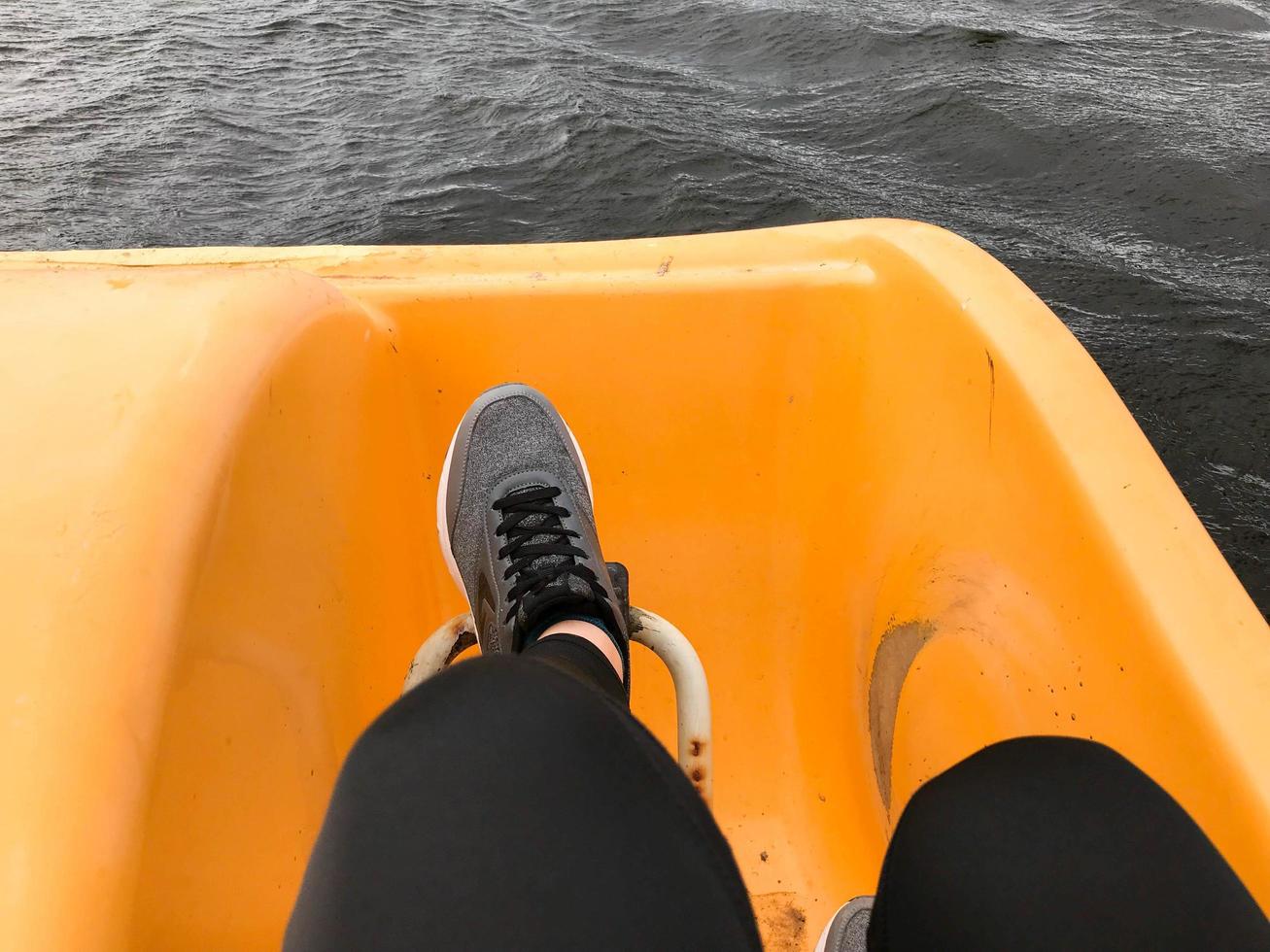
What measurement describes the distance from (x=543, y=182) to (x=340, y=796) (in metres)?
2.50

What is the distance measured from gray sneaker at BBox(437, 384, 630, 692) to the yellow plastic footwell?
0.27 feet

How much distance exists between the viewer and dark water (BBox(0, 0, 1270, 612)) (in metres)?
2.08

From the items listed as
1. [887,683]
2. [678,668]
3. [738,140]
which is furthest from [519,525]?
[738,140]

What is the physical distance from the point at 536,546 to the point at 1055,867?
0.52 meters

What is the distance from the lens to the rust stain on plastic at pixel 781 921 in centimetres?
89

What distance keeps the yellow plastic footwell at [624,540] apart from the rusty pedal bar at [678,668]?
2.8 inches

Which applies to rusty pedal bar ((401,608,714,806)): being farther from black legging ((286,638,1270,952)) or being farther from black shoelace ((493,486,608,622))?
black legging ((286,638,1270,952))

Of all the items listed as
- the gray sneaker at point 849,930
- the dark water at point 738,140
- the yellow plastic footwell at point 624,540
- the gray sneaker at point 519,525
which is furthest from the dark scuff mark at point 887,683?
the dark water at point 738,140

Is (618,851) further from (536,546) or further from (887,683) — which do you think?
(887,683)

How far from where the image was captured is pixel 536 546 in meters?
0.82

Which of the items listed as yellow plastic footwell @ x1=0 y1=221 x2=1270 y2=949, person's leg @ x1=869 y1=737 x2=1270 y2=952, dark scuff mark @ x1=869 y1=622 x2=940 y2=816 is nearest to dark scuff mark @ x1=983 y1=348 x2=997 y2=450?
yellow plastic footwell @ x1=0 y1=221 x2=1270 y2=949

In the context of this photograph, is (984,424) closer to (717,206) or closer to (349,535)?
(349,535)

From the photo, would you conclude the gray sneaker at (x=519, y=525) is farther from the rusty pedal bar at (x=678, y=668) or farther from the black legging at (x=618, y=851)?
the black legging at (x=618, y=851)

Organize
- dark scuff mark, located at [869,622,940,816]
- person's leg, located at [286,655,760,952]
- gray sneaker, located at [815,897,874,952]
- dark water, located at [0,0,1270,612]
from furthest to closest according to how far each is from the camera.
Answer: dark water, located at [0,0,1270,612] < dark scuff mark, located at [869,622,940,816] < gray sneaker, located at [815,897,874,952] < person's leg, located at [286,655,760,952]
